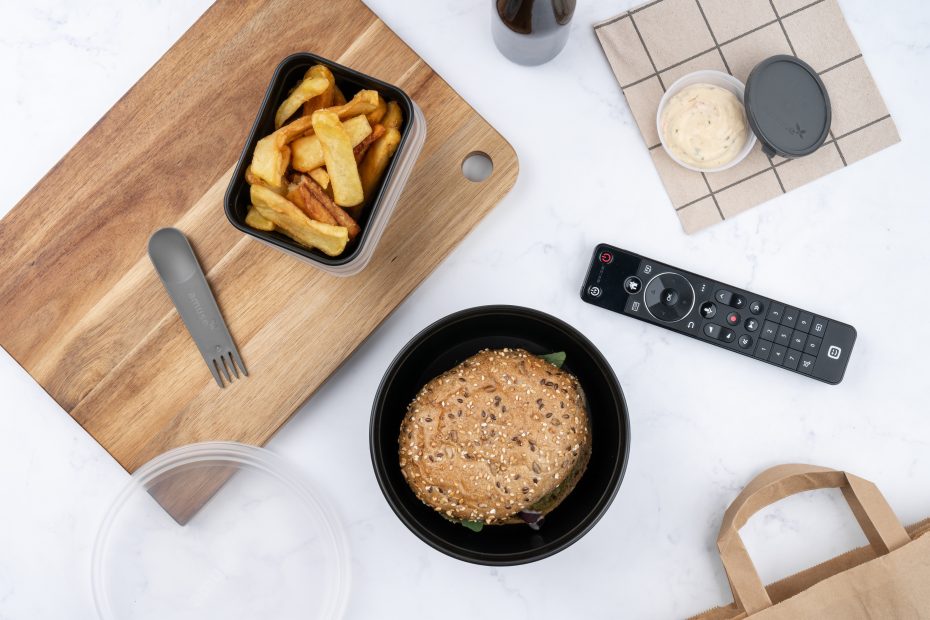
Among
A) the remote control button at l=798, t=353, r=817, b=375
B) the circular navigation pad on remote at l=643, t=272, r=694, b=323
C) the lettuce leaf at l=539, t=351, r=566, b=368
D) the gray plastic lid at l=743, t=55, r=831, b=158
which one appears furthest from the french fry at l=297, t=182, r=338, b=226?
the remote control button at l=798, t=353, r=817, b=375

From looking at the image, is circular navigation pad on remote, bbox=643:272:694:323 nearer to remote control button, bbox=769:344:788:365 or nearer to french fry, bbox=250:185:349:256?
remote control button, bbox=769:344:788:365

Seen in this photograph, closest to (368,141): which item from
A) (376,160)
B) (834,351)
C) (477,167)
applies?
(376,160)

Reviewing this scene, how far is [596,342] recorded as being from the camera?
116cm

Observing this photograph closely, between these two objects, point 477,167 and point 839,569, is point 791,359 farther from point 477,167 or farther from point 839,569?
point 477,167

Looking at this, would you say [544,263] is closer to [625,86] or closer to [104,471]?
[625,86]

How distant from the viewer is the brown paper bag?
1.04 meters

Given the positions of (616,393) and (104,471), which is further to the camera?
(104,471)

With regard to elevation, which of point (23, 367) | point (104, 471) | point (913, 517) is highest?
point (23, 367)

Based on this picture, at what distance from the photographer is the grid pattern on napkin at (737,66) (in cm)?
115

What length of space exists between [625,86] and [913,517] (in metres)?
0.90

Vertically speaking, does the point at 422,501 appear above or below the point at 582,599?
above

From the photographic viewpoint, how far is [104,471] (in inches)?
46.8

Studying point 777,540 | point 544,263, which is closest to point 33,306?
point 544,263

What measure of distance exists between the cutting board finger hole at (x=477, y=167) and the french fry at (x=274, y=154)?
24cm
